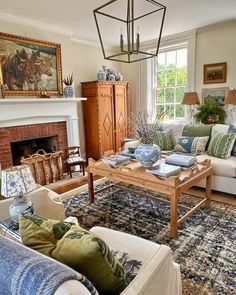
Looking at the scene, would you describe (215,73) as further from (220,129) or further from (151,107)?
(151,107)

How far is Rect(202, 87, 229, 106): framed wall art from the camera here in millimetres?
4244

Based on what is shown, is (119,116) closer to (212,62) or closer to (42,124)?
(42,124)

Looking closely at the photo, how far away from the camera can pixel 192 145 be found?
11.4ft

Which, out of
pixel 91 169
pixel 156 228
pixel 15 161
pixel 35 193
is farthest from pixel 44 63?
pixel 156 228

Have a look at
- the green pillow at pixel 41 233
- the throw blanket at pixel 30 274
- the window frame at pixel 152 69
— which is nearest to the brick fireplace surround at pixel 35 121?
the window frame at pixel 152 69

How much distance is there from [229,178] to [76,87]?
348 cm

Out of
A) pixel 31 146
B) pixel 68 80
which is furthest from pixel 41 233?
pixel 68 80

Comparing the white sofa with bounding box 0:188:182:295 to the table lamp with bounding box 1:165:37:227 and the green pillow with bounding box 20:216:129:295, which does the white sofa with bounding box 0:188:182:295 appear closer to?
the green pillow with bounding box 20:216:129:295

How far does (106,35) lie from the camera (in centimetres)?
456

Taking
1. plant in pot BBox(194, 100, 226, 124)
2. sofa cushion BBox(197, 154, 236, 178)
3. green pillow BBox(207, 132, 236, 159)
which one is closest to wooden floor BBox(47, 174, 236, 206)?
sofa cushion BBox(197, 154, 236, 178)

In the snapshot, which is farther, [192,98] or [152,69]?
[152,69]

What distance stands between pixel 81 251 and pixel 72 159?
10.7 feet

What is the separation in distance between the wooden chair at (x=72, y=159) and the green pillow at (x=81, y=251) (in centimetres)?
294

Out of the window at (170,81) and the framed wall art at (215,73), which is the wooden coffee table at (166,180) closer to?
the framed wall art at (215,73)
